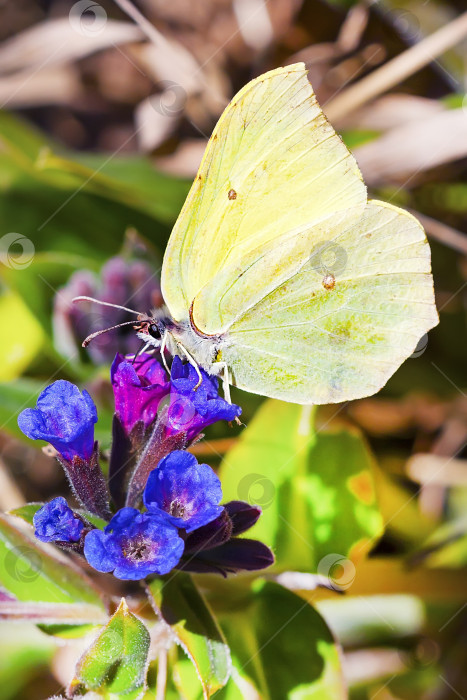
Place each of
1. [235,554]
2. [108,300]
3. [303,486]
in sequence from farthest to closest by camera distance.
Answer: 1. [108,300]
2. [303,486]
3. [235,554]

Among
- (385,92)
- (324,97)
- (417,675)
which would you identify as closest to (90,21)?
(324,97)

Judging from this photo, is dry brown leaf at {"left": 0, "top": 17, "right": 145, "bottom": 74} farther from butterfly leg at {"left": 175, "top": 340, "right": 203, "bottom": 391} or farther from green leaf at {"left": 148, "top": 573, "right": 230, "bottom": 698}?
green leaf at {"left": 148, "top": 573, "right": 230, "bottom": 698}

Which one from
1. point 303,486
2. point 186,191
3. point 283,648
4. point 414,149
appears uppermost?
point 186,191

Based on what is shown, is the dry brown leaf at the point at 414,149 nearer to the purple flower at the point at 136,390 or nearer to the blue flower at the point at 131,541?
the purple flower at the point at 136,390

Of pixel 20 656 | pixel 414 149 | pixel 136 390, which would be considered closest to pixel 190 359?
pixel 136 390

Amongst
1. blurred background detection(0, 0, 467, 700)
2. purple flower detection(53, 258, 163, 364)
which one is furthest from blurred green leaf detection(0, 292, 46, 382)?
purple flower detection(53, 258, 163, 364)

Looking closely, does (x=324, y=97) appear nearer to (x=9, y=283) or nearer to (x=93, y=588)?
(x=9, y=283)

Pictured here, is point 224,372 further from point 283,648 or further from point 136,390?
point 283,648
